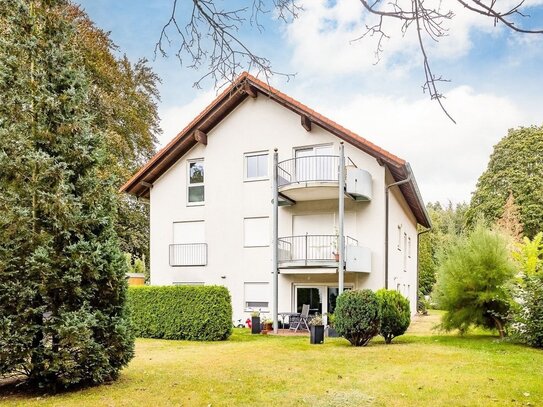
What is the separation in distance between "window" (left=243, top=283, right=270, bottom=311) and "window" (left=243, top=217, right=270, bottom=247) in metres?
1.65

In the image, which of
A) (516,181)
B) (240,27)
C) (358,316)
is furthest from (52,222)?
(516,181)

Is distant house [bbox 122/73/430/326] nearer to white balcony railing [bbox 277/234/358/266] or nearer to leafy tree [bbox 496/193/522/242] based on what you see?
white balcony railing [bbox 277/234/358/266]

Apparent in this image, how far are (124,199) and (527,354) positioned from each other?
1866 centimetres

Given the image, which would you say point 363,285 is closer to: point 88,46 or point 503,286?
point 503,286

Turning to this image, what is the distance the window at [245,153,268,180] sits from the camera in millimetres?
20703

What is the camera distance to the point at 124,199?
2445 centimetres

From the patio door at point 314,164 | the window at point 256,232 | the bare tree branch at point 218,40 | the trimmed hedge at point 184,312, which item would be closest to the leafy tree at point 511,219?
the patio door at point 314,164

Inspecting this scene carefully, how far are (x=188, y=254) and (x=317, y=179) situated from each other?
22.3 ft

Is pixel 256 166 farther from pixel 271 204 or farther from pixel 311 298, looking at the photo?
pixel 311 298

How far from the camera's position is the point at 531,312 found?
1262 cm

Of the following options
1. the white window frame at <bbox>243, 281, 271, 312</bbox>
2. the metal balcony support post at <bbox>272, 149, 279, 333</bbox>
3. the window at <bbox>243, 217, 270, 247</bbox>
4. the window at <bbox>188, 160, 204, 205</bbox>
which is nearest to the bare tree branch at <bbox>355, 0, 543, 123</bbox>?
the metal balcony support post at <bbox>272, 149, 279, 333</bbox>

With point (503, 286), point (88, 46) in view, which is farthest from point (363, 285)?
point (88, 46)

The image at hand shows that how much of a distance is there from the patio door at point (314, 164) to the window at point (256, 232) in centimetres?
263

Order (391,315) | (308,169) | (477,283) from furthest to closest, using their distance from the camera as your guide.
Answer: (308,169) < (477,283) < (391,315)
